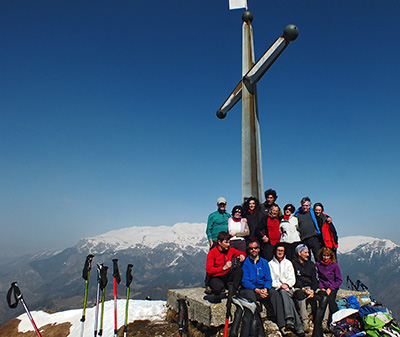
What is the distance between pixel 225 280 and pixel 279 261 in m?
1.66

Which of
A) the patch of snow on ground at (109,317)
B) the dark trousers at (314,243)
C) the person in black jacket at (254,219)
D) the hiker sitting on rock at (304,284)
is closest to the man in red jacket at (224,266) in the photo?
the person in black jacket at (254,219)

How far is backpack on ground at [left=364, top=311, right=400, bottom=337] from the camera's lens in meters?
5.72

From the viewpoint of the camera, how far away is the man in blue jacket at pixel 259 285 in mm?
6355

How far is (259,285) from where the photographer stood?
6.78 m

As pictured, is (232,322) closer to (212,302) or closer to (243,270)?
(212,302)

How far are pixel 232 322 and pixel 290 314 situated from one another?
1.41 meters

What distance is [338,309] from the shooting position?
276 inches

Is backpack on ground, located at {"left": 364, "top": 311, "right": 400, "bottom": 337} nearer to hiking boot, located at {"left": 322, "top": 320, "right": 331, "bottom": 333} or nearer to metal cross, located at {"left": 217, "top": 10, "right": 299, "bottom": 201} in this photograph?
hiking boot, located at {"left": 322, "top": 320, "right": 331, "bottom": 333}

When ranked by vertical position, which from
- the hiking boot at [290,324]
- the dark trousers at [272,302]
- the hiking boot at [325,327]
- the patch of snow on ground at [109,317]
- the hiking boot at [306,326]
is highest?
the dark trousers at [272,302]

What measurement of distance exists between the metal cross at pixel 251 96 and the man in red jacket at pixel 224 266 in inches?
140

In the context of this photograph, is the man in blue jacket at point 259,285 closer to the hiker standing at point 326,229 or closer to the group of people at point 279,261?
the group of people at point 279,261

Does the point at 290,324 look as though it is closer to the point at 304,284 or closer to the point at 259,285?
the point at 259,285

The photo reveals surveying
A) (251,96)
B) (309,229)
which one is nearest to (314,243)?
(309,229)

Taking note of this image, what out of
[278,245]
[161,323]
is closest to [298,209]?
[278,245]
